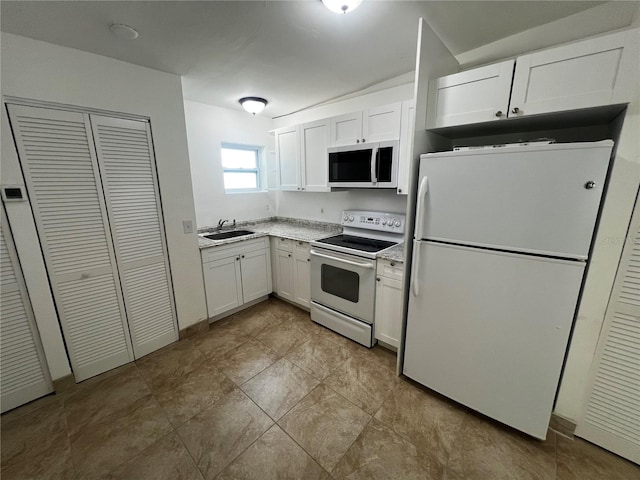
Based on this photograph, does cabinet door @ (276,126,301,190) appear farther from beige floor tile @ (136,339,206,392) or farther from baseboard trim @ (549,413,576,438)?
baseboard trim @ (549,413,576,438)

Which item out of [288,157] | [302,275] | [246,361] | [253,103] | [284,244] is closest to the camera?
[246,361]

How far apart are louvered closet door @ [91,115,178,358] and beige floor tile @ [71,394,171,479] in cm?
65

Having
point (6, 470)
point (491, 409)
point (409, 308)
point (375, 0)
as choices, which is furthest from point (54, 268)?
point (491, 409)

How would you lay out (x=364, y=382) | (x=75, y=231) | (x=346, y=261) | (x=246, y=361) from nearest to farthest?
(x=75, y=231)
(x=364, y=382)
(x=246, y=361)
(x=346, y=261)

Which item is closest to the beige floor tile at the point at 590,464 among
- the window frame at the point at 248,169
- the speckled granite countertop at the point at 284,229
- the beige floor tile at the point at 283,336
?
the beige floor tile at the point at 283,336

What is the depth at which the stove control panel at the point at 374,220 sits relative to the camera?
2.57m

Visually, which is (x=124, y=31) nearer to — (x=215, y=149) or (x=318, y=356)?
(x=215, y=149)

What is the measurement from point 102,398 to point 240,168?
289cm

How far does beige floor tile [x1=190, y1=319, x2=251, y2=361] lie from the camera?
2375 millimetres

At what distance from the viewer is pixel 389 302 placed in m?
2.19

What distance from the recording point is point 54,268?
183 cm

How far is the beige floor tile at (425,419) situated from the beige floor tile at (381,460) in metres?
0.06

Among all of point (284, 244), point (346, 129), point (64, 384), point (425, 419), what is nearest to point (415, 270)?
point (425, 419)

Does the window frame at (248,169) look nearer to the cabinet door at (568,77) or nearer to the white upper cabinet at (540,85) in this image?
the white upper cabinet at (540,85)
